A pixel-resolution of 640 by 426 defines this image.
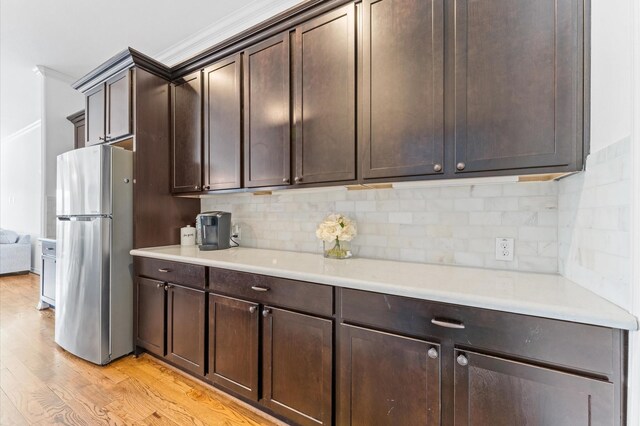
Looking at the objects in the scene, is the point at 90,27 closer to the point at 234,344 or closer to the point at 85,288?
the point at 85,288

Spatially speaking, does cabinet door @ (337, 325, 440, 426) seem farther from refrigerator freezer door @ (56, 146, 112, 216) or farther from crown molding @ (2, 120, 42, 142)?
crown molding @ (2, 120, 42, 142)

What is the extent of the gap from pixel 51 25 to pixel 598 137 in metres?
4.37

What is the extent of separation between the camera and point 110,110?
2.47m

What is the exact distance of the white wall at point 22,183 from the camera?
18.3 feet

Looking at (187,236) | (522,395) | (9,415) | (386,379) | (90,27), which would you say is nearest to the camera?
(522,395)

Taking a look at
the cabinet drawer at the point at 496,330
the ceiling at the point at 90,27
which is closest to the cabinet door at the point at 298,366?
the cabinet drawer at the point at 496,330

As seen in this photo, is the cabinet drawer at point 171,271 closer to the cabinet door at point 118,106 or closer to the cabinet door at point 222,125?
the cabinet door at point 222,125

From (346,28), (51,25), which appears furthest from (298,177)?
A: (51,25)

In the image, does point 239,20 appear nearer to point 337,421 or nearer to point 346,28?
point 346,28

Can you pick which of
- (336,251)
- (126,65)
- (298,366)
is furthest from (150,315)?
(126,65)

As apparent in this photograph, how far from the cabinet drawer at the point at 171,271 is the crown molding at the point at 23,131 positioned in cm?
578

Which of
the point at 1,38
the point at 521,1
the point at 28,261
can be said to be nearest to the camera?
the point at 521,1

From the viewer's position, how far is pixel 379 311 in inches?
47.5

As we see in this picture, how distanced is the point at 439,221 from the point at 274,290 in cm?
102
